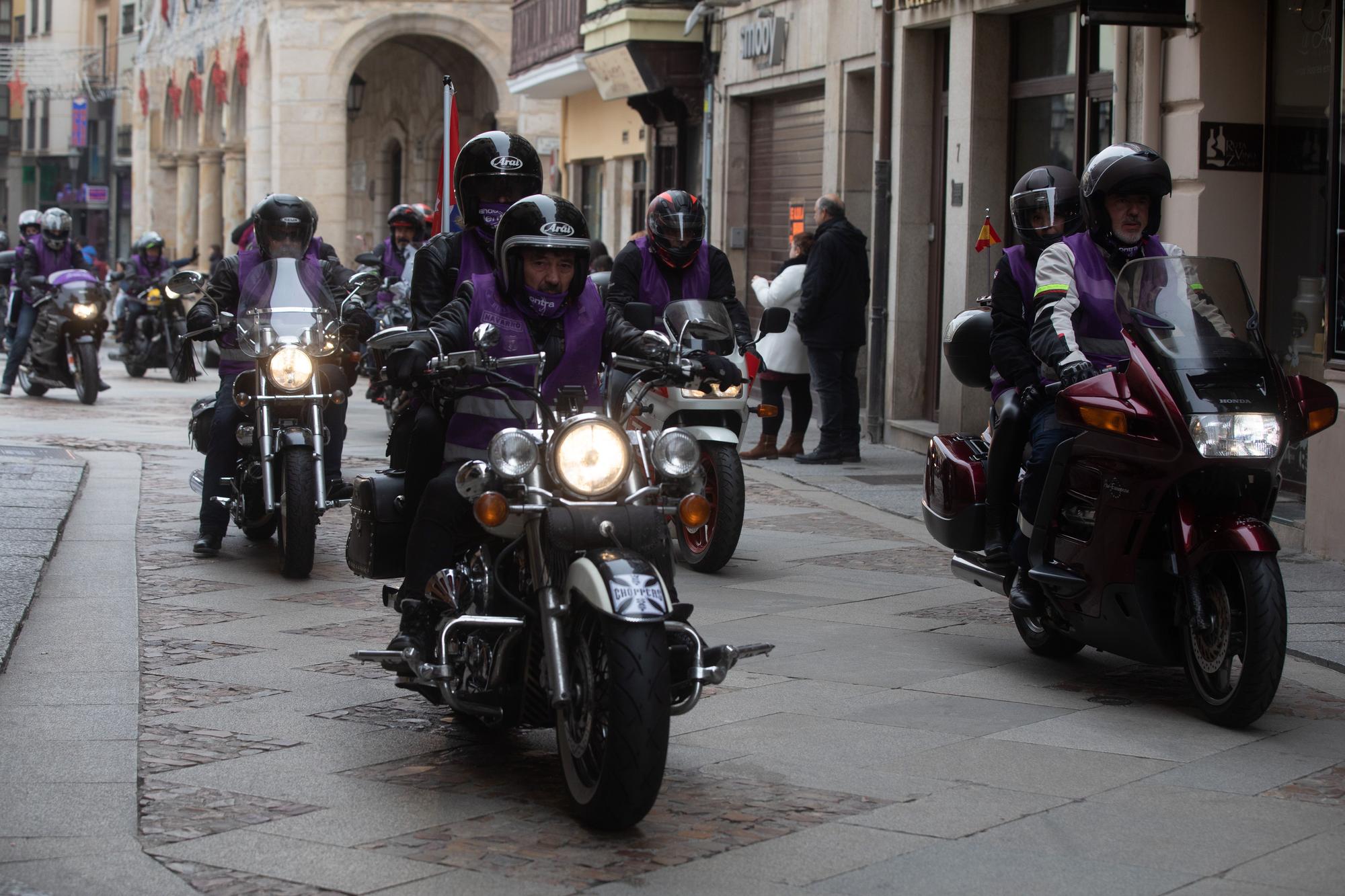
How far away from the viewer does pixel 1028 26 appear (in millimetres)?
14922

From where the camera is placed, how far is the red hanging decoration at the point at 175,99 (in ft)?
175

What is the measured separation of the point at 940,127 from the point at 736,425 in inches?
281

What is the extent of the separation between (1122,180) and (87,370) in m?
14.5

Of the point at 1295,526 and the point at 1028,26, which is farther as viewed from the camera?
the point at 1028,26

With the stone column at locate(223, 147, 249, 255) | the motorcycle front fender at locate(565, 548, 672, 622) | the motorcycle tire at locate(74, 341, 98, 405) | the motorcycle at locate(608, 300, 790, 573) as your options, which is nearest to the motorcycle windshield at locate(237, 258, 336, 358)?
the motorcycle at locate(608, 300, 790, 573)

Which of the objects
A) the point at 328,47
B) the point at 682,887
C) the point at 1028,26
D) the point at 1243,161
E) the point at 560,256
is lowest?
the point at 682,887

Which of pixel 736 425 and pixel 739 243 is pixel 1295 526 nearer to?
pixel 736 425

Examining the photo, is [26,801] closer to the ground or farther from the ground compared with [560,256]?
closer to the ground

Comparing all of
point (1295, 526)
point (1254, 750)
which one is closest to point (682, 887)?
point (1254, 750)

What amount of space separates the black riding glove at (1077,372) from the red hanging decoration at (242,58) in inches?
1511

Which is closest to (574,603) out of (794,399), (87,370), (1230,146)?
(1230,146)

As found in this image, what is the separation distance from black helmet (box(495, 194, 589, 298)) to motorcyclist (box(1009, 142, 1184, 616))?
5.47ft

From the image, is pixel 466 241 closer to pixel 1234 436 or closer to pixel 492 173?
pixel 492 173

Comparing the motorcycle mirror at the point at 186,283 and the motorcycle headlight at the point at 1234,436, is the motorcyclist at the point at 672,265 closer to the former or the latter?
the motorcycle mirror at the point at 186,283
